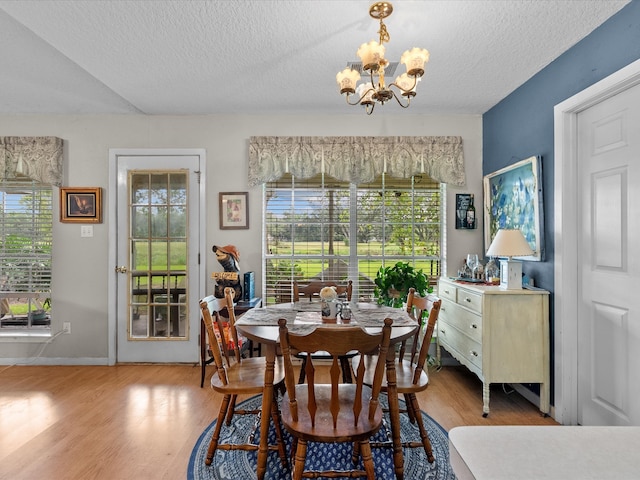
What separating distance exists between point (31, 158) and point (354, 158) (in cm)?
316

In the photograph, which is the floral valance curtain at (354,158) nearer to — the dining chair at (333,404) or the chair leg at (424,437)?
the chair leg at (424,437)

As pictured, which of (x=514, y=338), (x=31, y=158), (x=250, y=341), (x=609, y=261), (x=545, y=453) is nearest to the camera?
(x=545, y=453)

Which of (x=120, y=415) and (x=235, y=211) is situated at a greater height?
(x=235, y=211)

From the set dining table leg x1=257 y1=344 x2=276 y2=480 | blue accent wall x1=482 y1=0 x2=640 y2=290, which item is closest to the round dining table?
dining table leg x1=257 y1=344 x2=276 y2=480

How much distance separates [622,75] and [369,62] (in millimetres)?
1411

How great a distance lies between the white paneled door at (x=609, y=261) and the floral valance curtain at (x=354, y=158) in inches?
53.0

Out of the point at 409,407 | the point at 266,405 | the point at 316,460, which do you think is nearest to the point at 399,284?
the point at 409,407

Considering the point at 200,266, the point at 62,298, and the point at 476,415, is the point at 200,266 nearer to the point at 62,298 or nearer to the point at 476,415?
the point at 62,298

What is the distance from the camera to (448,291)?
11.2 ft

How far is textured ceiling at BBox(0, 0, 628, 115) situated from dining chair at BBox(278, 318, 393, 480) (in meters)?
1.72

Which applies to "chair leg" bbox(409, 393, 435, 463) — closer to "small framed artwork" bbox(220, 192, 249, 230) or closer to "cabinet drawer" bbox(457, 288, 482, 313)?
"cabinet drawer" bbox(457, 288, 482, 313)

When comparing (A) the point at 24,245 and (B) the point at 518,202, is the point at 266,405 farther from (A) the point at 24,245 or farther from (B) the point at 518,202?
(A) the point at 24,245

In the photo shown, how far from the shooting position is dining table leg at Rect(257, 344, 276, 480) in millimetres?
1890

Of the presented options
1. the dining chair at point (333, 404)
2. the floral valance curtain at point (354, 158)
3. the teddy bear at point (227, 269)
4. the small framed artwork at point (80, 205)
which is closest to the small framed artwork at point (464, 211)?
the floral valance curtain at point (354, 158)
